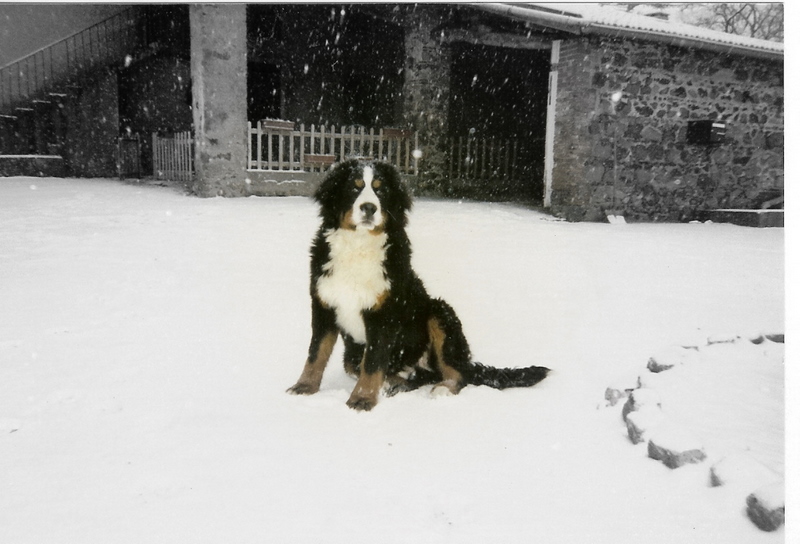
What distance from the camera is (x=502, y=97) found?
575 inches

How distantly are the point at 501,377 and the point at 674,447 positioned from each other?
0.88 metres

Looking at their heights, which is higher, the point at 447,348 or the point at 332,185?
the point at 332,185

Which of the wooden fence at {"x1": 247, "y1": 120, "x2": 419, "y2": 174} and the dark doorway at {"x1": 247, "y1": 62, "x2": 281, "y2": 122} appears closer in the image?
the wooden fence at {"x1": 247, "y1": 120, "x2": 419, "y2": 174}

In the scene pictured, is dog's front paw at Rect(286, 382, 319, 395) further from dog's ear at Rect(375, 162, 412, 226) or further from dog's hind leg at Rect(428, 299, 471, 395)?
dog's ear at Rect(375, 162, 412, 226)

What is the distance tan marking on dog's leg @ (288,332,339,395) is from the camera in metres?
2.54

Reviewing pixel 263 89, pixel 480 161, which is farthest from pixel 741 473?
pixel 263 89

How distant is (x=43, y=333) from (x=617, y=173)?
25.5 feet

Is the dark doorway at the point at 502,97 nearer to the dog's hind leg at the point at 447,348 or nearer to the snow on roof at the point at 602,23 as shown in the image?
the snow on roof at the point at 602,23

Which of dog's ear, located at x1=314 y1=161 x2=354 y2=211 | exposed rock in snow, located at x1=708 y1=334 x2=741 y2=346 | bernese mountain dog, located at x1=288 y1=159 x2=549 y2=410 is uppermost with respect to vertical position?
dog's ear, located at x1=314 y1=161 x2=354 y2=211

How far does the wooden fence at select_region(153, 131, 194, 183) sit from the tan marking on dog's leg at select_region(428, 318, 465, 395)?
9.45 metres

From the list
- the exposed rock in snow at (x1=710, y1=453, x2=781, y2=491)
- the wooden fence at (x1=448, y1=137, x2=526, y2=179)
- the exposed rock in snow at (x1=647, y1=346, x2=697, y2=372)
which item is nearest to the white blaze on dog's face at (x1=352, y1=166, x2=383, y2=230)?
the exposed rock in snow at (x1=710, y1=453, x2=781, y2=491)

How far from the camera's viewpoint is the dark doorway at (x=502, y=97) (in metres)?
13.7

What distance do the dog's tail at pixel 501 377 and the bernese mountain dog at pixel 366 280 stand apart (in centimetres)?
15

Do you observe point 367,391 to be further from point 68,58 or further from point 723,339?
point 68,58
